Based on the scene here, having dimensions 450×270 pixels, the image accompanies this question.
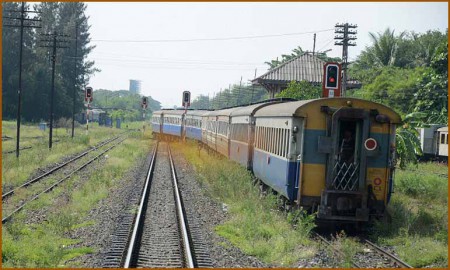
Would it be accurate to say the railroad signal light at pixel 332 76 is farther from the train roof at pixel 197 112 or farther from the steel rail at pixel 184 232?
the train roof at pixel 197 112

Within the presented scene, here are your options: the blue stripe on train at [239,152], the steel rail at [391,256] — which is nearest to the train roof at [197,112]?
A: the blue stripe on train at [239,152]

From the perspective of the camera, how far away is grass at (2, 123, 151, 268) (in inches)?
395

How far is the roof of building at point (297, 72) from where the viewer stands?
130 ft

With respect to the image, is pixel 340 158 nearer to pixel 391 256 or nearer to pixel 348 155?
pixel 348 155

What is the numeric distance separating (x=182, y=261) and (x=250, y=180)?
777cm

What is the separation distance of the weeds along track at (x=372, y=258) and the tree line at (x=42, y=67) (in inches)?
2171

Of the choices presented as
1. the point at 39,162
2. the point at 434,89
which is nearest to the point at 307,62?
the point at 434,89

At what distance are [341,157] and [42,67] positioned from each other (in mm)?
58394

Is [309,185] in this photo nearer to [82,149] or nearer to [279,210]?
[279,210]

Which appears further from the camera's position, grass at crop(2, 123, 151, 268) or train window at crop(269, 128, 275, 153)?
train window at crop(269, 128, 275, 153)

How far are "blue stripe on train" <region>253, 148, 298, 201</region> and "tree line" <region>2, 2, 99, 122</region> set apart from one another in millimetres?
49295

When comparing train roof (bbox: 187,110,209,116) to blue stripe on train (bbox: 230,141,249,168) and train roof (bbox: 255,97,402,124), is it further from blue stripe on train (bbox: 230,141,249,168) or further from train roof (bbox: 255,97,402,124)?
train roof (bbox: 255,97,402,124)

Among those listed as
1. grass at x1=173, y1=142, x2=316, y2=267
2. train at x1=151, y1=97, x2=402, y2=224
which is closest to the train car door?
train at x1=151, y1=97, x2=402, y2=224

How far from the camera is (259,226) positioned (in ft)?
40.9
